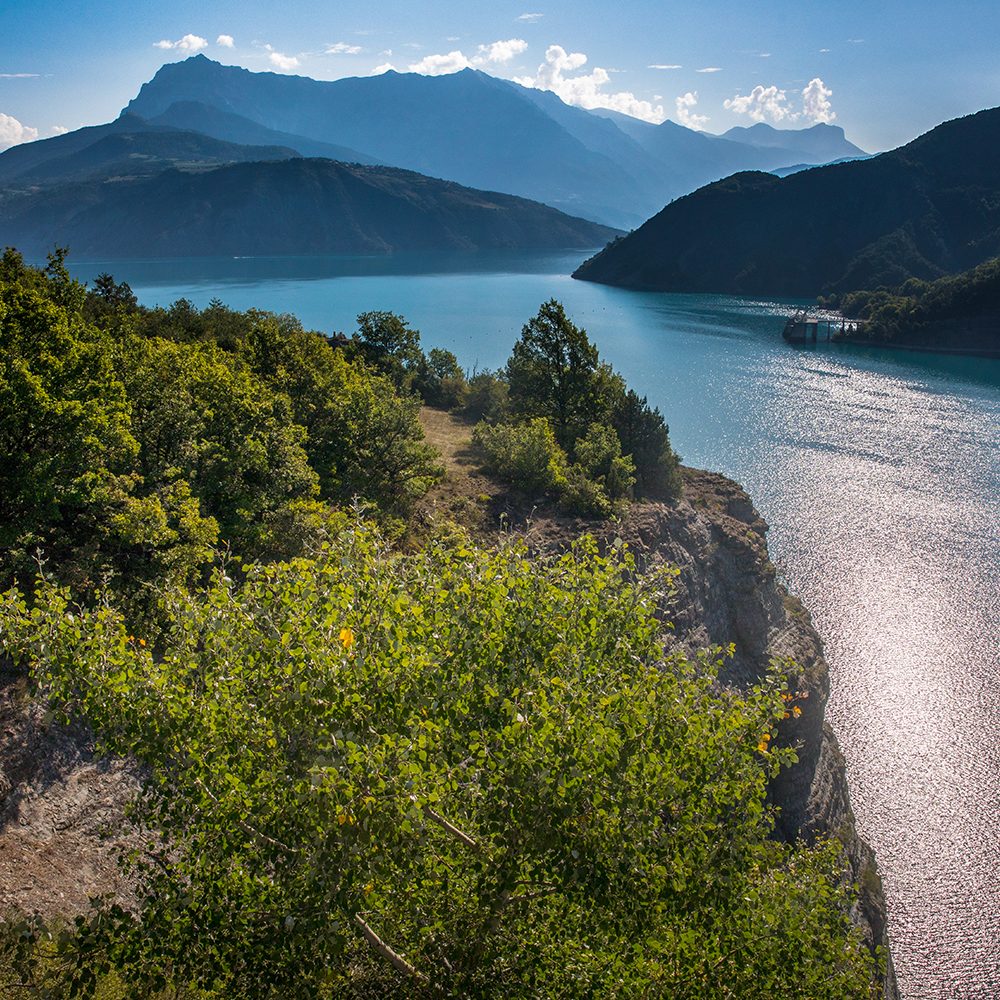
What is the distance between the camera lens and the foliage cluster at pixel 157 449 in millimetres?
18172

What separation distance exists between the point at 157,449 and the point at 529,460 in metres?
16.5

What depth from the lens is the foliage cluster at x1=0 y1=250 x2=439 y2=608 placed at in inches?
715

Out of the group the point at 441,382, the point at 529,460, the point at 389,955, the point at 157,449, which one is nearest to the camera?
the point at 389,955

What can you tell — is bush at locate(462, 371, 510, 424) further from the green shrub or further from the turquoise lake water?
the turquoise lake water

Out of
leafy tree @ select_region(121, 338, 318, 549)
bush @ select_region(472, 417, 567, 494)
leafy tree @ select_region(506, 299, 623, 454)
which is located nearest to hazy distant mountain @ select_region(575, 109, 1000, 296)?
leafy tree @ select_region(506, 299, 623, 454)

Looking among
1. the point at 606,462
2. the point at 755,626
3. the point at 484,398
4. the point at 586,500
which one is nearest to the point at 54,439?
the point at 586,500

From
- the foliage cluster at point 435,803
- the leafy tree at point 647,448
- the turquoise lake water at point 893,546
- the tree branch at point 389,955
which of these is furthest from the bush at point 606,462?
the tree branch at point 389,955

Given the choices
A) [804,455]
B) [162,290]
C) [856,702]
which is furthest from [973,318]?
[162,290]

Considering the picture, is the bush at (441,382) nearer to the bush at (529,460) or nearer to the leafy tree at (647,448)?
the leafy tree at (647,448)

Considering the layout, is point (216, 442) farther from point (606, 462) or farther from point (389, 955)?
point (606, 462)

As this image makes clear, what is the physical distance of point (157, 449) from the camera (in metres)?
23.1

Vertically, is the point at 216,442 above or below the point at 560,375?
below

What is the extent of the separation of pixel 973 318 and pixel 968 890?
402 ft

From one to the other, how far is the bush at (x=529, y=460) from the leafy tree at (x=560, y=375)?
8512mm
